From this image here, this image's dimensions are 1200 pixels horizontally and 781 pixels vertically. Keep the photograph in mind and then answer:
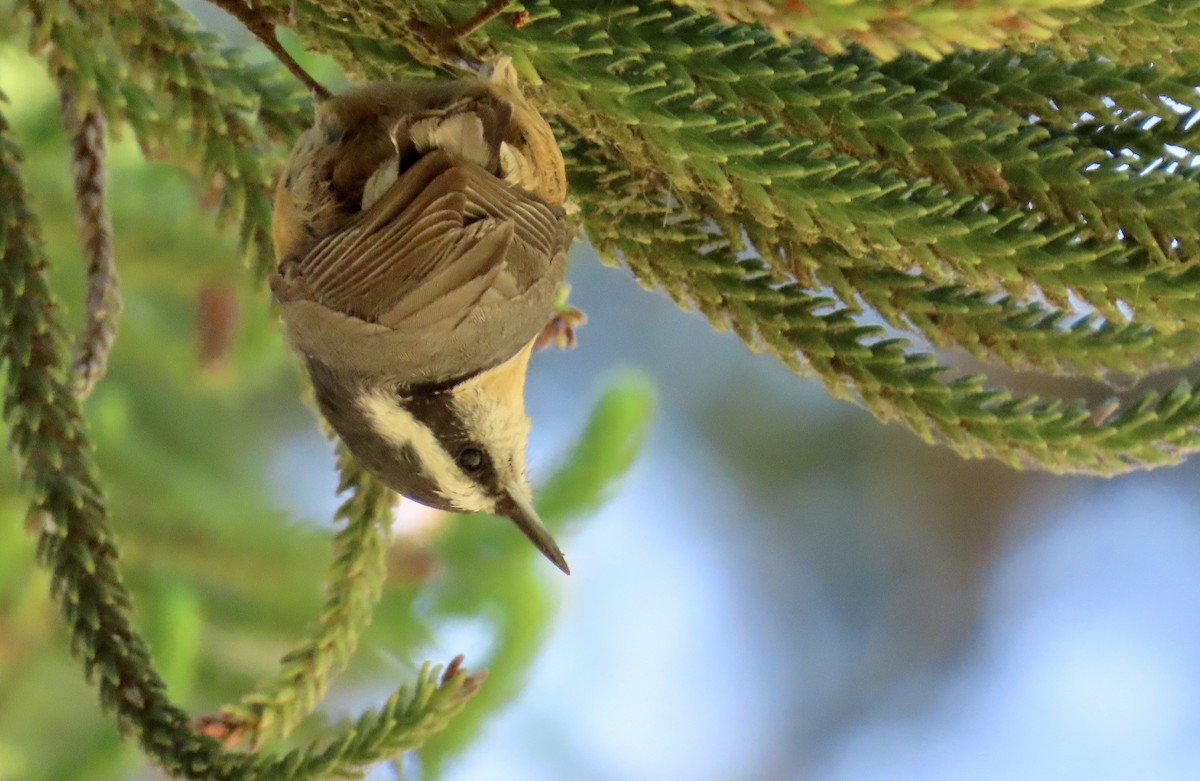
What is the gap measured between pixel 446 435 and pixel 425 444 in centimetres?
2

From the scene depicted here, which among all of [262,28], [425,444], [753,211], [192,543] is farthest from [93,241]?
[192,543]

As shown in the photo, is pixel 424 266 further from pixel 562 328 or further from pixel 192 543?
pixel 192 543

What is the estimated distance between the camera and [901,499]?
10.3 feet

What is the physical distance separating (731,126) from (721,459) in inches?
104

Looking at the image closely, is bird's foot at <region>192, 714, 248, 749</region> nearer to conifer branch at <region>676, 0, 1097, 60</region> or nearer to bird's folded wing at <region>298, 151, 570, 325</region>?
bird's folded wing at <region>298, 151, 570, 325</region>

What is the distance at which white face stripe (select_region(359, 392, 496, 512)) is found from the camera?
0.69 meters

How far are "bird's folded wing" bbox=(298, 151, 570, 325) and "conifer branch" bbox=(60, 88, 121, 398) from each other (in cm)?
19

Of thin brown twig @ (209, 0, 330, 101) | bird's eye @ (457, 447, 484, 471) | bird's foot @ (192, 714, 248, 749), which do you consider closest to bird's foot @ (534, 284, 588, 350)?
bird's eye @ (457, 447, 484, 471)

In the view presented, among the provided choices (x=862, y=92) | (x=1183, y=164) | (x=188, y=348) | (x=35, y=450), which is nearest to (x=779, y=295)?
(x=862, y=92)

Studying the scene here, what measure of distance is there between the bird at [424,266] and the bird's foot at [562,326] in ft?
0.26

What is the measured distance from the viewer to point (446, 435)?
725mm

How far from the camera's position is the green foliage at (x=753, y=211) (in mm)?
571

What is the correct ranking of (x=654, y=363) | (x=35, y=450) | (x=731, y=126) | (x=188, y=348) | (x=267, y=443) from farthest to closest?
(x=654, y=363)
(x=267, y=443)
(x=188, y=348)
(x=35, y=450)
(x=731, y=126)

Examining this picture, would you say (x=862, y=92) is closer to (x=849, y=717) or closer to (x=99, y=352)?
(x=99, y=352)
